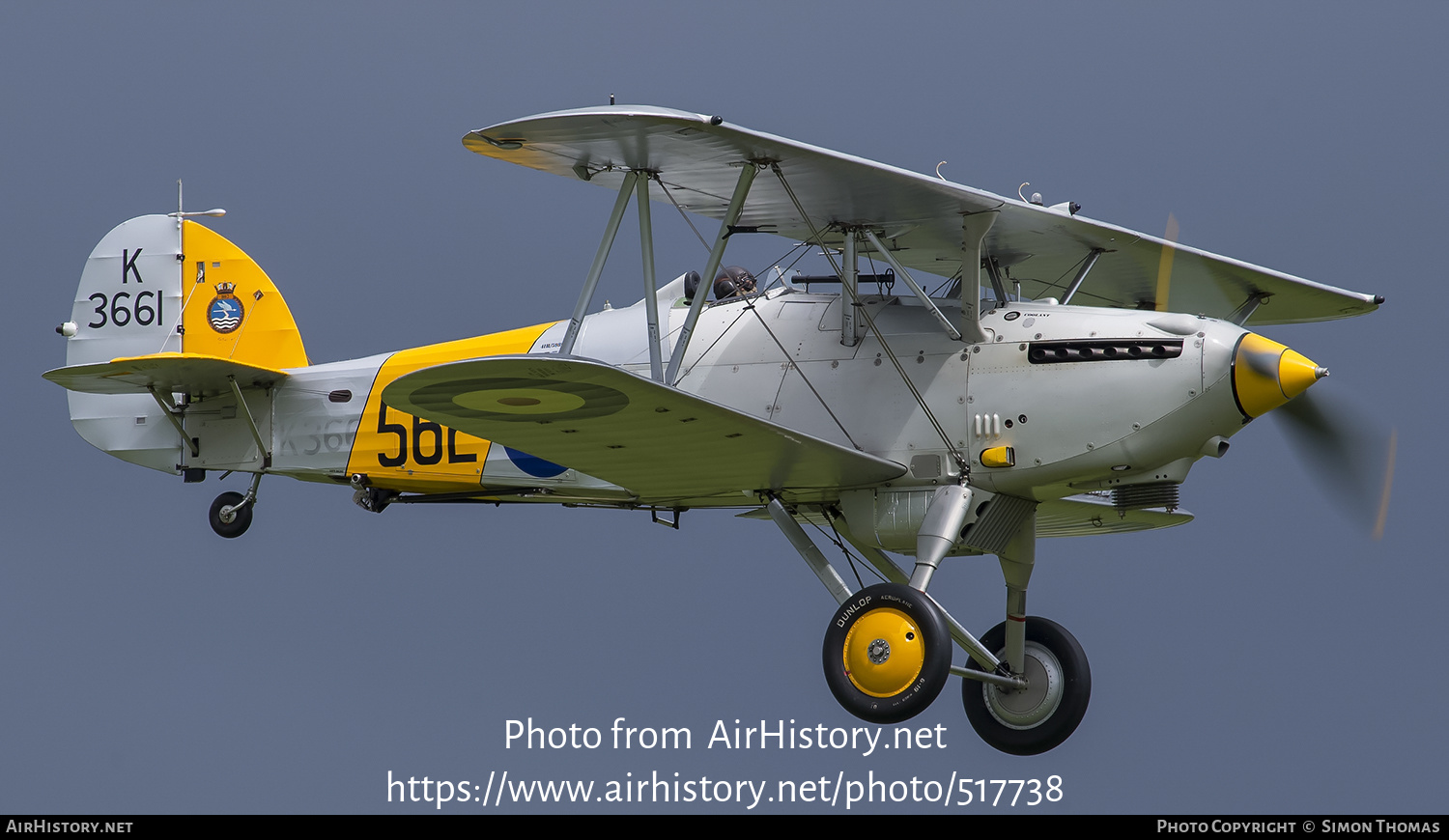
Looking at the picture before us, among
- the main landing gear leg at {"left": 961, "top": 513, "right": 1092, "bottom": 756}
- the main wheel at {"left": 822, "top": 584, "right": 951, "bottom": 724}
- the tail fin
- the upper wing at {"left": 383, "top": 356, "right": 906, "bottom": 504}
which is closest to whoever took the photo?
the upper wing at {"left": 383, "top": 356, "right": 906, "bottom": 504}

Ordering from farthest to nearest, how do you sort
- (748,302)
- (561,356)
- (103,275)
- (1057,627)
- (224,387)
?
(103,275) < (224,387) < (1057,627) < (748,302) < (561,356)

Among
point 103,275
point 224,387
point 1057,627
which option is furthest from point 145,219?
point 1057,627

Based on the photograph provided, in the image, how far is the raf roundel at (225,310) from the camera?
16156 millimetres

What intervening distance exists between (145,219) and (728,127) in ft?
24.4

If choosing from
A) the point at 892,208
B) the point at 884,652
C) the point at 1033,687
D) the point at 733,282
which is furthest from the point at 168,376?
the point at 1033,687

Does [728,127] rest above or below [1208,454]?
above

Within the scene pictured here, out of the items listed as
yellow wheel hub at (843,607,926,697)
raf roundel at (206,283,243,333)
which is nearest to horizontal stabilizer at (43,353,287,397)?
raf roundel at (206,283,243,333)

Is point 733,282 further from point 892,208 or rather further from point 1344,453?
point 1344,453

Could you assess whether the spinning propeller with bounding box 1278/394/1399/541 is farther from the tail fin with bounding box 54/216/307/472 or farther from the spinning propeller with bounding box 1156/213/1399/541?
the tail fin with bounding box 54/216/307/472

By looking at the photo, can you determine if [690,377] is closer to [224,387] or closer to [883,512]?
[883,512]

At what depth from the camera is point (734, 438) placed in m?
11.9

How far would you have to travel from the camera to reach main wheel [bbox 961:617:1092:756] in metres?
13.9

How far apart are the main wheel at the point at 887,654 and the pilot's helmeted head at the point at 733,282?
2.64 meters

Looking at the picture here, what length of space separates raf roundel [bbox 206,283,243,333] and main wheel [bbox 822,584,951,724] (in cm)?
Answer: 678
